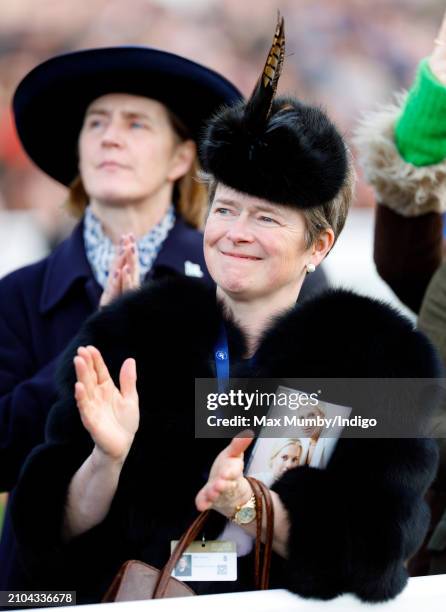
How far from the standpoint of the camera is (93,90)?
2.83 m

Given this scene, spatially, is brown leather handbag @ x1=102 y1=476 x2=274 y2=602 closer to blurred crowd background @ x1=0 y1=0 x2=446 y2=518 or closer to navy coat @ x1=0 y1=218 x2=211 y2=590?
navy coat @ x1=0 y1=218 x2=211 y2=590

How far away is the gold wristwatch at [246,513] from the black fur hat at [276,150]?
1.84 ft

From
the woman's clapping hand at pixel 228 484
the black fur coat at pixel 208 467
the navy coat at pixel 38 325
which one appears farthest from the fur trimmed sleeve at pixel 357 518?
the navy coat at pixel 38 325

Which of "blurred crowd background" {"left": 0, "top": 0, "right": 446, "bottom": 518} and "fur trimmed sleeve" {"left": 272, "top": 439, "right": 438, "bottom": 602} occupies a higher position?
"blurred crowd background" {"left": 0, "top": 0, "right": 446, "bottom": 518}

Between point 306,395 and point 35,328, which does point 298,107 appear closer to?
point 306,395

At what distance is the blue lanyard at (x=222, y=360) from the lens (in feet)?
6.14

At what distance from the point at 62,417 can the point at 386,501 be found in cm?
65

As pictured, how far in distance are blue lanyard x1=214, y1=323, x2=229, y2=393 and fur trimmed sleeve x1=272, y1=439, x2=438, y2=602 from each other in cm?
22

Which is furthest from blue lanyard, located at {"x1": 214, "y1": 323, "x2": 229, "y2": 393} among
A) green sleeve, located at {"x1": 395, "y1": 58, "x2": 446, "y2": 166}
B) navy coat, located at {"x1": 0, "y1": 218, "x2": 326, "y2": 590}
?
green sleeve, located at {"x1": 395, "y1": 58, "x2": 446, "y2": 166}

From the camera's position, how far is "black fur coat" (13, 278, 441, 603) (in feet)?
5.66

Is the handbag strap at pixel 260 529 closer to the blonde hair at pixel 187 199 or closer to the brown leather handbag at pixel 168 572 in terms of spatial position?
the brown leather handbag at pixel 168 572

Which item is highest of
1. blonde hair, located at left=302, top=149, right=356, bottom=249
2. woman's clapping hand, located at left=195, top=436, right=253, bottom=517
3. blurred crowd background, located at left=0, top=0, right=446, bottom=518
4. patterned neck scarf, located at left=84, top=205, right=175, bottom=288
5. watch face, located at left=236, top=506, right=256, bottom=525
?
blurred crowd background, located at left=0, top=0, right=446, bottom=518

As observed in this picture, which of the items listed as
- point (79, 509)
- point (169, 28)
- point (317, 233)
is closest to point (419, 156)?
point (317, 233)

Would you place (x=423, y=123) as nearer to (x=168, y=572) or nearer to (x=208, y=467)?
(x=208, y=467)
